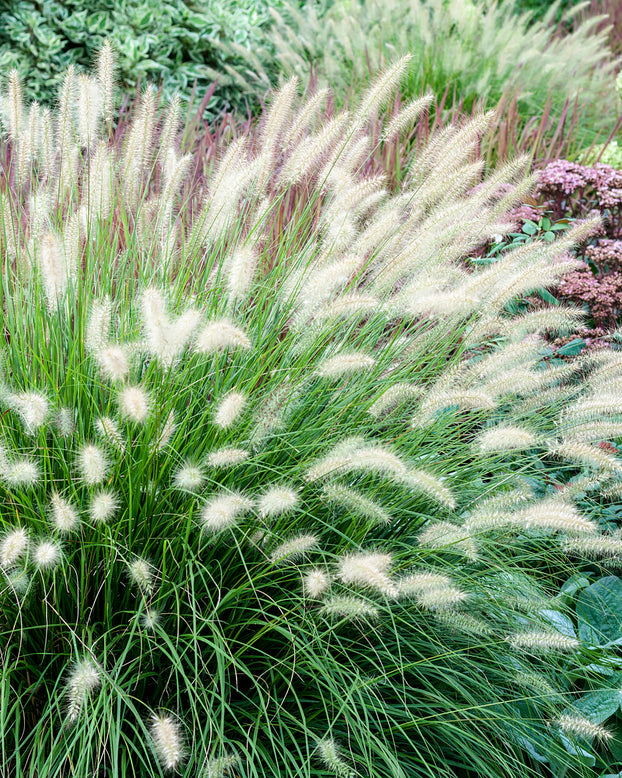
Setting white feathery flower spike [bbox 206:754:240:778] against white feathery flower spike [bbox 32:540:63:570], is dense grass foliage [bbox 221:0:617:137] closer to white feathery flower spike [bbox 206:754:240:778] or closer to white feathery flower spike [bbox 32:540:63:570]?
white feathery flower spike [bbox 32:540:63:570]

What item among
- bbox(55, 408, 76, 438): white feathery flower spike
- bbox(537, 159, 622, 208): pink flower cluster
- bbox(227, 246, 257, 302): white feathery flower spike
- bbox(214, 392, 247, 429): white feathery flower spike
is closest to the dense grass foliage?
bbox(537, 159, 622, 208): pink flower cluster

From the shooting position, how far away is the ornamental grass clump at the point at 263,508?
1.82m

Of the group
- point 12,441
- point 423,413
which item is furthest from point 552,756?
point 12,441

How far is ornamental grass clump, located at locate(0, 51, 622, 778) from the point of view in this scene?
5.98 feet

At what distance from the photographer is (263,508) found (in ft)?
5.76

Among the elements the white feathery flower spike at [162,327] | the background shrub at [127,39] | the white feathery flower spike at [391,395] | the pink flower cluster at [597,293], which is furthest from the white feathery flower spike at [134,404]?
the background shrub at [127,39]

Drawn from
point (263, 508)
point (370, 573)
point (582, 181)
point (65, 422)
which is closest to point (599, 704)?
point (370, 573)

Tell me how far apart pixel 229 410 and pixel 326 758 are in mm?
822

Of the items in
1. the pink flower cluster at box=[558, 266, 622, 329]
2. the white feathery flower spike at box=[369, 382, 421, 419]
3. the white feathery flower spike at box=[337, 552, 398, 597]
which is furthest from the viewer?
the pink flower cluster at box=[558, 266, 622, 329]

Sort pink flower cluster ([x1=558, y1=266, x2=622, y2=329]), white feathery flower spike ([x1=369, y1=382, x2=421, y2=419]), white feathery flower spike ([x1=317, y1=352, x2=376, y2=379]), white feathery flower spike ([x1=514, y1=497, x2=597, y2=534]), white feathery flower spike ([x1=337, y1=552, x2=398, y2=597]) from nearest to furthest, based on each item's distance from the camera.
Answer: white feathery flower spike ([x1=337, y1=552, x2=398, y2=597])
white feathery flower spike ([x1=514, y1=497, x2=597, y2=534])
white feathery flower spike ([x1=317, y1=352, x2=376, y2=379])
white feathery flower spike ([x1=369, y1=382, x2=421, y2=419])
pink flower cluster ([x1=558, y1=266, x2=622, y2=329])

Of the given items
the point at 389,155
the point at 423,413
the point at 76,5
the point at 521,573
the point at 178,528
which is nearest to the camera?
the point at 178,528

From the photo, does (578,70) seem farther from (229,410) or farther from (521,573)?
(229,410)

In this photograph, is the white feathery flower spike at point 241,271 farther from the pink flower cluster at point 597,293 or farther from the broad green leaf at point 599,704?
the pink flower cluster at point 597,293

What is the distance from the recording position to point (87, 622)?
6.46 ft
